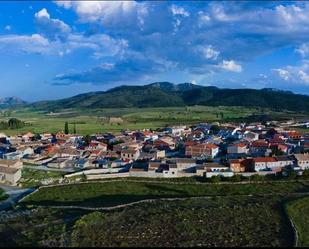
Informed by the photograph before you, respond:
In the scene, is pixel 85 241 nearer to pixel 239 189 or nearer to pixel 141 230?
pixel 141 230

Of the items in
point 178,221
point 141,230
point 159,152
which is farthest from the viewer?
point 159,152

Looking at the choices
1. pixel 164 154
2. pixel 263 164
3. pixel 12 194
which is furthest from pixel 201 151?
pixel 12 194

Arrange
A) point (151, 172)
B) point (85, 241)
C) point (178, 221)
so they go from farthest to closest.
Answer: point (151, 172)
point (178, 221)
point (85, 241)

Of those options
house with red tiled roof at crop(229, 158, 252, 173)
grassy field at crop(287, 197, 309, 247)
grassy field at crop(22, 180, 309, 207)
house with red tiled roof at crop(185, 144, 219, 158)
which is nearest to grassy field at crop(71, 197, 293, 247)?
grassy field at crop(287, 197, 309, 247)

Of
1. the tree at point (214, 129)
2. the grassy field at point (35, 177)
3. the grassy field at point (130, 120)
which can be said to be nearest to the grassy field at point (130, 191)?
the grassy field at point (35, 177)

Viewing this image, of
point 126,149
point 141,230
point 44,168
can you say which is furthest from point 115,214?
point 126,149

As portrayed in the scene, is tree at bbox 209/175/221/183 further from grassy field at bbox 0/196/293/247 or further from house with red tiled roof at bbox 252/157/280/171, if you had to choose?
grassy field at bbox 0/196/293/247
